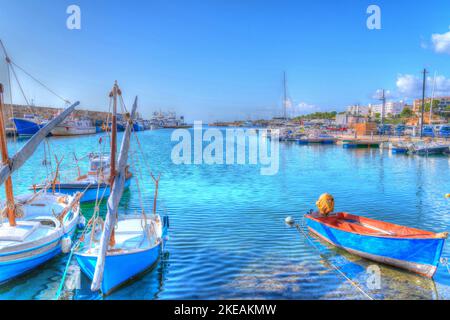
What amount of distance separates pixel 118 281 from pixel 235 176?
29.9 m

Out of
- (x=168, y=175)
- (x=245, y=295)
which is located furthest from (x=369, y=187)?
(x=245, y=295)

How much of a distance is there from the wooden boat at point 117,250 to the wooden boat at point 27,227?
190 cm

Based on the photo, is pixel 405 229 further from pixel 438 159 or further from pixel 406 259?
pixel 438 159

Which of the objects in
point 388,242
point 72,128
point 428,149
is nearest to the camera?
point 388,242

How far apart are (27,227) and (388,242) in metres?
15.7

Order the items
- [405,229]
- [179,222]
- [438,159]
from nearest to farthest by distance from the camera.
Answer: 1. [405,229]
2. [179,222]
3. [438,159]

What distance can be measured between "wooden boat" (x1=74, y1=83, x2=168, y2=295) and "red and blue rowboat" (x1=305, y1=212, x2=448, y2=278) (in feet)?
28.4

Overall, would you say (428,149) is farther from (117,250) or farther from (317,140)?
(117,250)

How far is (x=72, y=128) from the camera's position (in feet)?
385

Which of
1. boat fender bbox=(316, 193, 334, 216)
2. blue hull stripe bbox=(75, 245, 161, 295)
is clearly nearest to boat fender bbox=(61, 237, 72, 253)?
blue hull stripe bbox=(75, 245, 161, 295)

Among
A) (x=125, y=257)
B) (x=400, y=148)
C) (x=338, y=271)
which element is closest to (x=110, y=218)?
(x=125, y=257)

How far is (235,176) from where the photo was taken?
42656 mm

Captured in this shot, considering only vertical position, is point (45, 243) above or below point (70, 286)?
above

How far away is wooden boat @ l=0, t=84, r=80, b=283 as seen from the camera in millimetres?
13836
